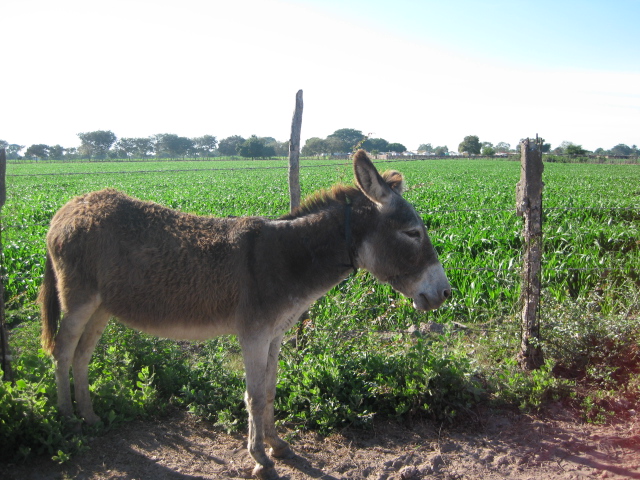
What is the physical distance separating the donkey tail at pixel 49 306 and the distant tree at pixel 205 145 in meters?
106

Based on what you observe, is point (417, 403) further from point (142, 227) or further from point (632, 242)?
point (632, 242)

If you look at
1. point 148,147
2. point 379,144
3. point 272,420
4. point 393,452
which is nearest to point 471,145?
point 379,144

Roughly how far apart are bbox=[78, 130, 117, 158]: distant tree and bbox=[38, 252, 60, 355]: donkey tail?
10488 cm

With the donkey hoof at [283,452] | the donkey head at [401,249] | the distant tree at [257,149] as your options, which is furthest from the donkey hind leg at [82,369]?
the distant tree at [257,149]

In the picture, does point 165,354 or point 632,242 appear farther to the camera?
point 632,242

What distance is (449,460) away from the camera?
370 cm

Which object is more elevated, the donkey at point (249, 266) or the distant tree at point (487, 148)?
the distant tree at point (487, 148)

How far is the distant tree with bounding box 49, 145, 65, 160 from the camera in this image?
86938 millimetres

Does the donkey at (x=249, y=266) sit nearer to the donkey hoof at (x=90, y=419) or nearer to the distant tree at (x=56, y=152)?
the donkey hoof at (x=90, y=419)

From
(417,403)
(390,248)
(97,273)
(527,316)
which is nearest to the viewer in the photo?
(390,248)

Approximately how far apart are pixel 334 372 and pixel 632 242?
852 centimetres

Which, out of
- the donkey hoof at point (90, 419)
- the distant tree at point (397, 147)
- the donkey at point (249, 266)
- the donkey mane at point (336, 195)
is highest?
the distant tree at point (397, 147)

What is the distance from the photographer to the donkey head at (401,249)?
11.1ft

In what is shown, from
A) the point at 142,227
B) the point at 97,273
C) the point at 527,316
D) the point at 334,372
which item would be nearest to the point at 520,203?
the point at 527,316
